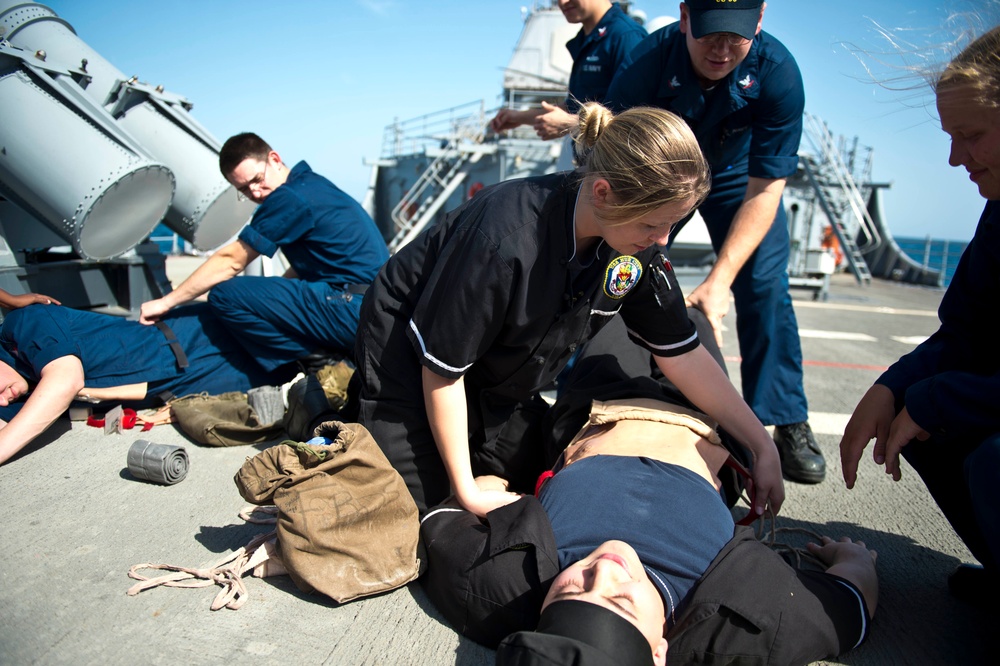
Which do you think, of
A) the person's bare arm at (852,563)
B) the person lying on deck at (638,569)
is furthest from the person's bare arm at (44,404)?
the person's bare arm at (852,563)

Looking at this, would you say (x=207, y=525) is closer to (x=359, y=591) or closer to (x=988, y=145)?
(x=359, y=591)

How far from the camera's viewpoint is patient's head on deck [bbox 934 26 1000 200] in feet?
4.46

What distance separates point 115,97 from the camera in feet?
14.4

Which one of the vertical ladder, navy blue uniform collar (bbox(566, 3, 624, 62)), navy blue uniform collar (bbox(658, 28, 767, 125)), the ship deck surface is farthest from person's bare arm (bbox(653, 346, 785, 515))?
the vertical ladder

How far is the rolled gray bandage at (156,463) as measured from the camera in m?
2.28

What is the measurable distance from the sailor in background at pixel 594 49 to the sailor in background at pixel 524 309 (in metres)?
1.55

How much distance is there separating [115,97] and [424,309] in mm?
3930

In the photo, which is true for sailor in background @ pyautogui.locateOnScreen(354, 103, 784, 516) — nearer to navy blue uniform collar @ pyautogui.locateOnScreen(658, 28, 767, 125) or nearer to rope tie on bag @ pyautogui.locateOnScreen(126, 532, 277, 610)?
rope tie on bag @ pyautogui.locateOnScreen(126, 532, 277, 610)

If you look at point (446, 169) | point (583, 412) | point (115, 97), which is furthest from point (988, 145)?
point (446, 169)

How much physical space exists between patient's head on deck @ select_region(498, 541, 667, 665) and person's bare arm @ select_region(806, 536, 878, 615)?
0.60 m

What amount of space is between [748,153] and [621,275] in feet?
4.36

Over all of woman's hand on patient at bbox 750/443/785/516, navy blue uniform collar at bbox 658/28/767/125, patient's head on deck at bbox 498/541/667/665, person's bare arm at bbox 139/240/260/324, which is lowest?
woman's hand on patient at bbox 750/443/785/516

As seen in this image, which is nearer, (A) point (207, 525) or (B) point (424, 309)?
(B) point (424, 309)

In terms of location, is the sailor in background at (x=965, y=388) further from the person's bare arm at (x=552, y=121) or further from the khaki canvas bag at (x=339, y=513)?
the person's bare arm at (x=552, y=121)
